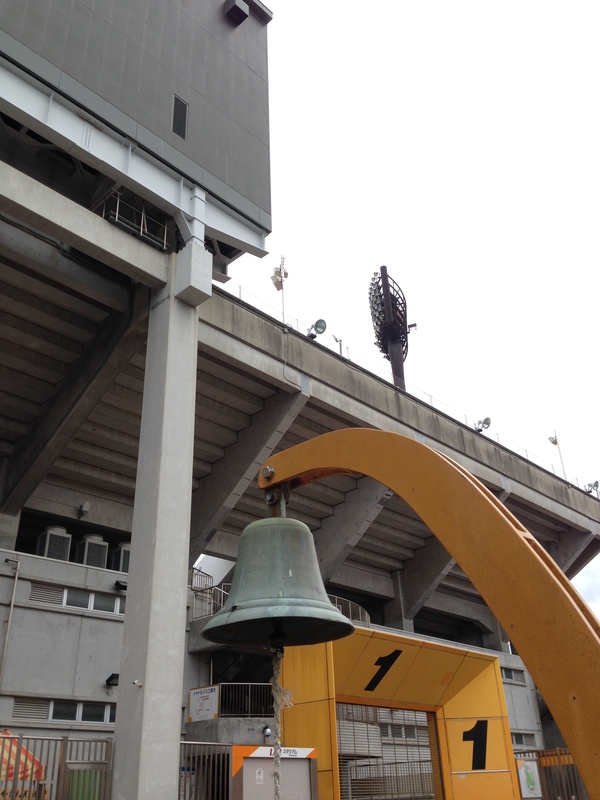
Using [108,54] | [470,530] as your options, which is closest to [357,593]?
[108,54]

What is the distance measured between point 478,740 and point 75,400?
14.0 metres

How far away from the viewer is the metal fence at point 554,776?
17.6 meters

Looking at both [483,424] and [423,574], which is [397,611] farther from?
[483,424]

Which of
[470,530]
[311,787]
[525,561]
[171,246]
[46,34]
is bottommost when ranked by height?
[311,787]

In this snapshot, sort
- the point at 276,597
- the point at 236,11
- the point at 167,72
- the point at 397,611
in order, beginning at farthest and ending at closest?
the point at 397,611, the point at 236,11, the point at 167,72, the point at 276,597

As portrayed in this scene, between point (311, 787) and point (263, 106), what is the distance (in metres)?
19.2

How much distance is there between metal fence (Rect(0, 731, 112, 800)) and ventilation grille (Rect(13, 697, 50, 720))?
190 inches

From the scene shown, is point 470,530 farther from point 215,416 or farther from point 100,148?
point 215,416

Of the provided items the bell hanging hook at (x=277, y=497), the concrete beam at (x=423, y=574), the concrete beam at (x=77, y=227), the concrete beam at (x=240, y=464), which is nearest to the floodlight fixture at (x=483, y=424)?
the concrete beam at (x=423, y=574)

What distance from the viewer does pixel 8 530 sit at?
2031 cm

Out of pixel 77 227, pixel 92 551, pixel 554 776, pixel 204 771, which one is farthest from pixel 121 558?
pixel 554 776

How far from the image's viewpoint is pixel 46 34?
54.4 feet

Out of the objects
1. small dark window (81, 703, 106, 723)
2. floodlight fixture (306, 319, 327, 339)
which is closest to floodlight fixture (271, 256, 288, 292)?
floodlight fixture (306, 319, 327, 339)

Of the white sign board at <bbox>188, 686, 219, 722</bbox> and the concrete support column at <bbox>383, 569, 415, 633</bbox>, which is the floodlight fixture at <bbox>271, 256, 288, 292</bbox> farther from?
the concrete support column at <bbox>383, 569, 415, 633</bbox>
